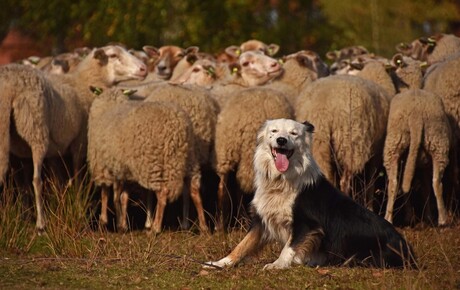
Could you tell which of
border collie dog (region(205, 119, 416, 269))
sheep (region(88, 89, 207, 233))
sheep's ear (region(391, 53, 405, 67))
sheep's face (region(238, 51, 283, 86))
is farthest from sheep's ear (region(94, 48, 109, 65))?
border collie dog (region(205, 119, 416, 269))

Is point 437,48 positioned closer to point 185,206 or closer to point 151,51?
point 151,51

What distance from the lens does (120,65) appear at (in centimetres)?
1398

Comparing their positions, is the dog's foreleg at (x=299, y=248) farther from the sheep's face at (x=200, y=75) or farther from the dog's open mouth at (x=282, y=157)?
the sheep's face at (x=200, y=75)

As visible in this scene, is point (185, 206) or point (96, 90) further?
point (96, 90)

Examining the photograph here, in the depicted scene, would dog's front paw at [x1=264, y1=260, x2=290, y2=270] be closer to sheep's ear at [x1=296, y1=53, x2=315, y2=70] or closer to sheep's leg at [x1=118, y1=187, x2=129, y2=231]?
sheep's leg at [x1=118, y1=187, x2=129, y2=231]

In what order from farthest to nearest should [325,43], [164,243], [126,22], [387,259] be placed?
[325,43] < [126,22] < [164,243] < [387,259]

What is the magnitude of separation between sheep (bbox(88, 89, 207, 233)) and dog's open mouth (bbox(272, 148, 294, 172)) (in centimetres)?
271

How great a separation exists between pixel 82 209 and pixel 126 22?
15.2 m

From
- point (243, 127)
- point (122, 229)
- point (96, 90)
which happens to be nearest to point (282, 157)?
point (243, 127)

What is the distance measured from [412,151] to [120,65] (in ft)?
14.2

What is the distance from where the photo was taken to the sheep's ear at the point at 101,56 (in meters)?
14.0

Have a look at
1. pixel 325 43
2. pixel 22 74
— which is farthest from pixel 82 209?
pixel 325 43

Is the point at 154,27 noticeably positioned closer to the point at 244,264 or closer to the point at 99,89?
the point at 99,89

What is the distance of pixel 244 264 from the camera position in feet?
28.2
